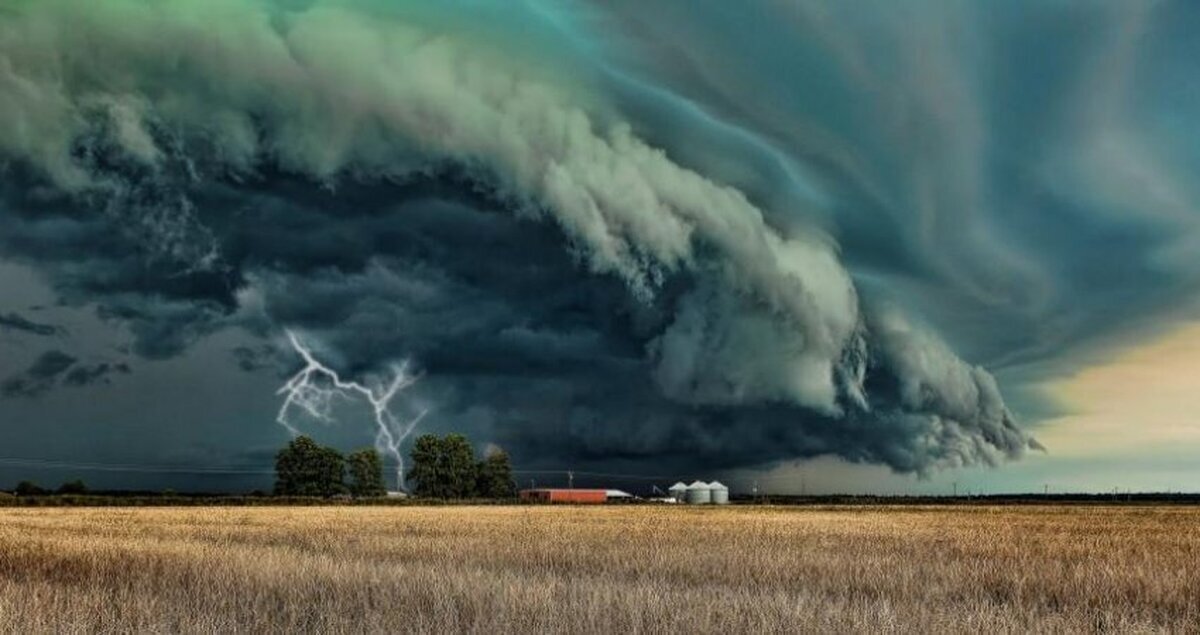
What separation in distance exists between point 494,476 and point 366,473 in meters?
19.9

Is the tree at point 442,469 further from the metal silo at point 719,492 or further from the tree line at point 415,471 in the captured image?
the metal silo at point 719,492

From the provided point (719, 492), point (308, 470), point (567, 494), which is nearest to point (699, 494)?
point (719, 492)

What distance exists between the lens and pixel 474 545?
26312mm

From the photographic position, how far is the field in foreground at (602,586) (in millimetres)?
10938

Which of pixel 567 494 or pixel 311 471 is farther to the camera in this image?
pixel 567 494

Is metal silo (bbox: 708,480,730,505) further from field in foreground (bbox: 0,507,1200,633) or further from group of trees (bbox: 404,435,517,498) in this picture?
field in foreground (bbox: 0,507,1200,633)

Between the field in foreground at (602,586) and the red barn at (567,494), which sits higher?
the field in foreground at (602,586)

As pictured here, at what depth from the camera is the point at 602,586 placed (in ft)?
47.6

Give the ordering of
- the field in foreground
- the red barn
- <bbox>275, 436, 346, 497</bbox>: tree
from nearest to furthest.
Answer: the field in foreground < <bbox>275, 436, 346, 497</bbox>: tree < the red barn

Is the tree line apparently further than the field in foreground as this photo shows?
Yes

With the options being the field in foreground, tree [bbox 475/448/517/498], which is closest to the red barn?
A: tree [bbox 475/448/517/498]

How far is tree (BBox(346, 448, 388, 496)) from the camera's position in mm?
163125

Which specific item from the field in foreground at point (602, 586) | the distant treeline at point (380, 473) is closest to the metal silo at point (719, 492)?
Result: the distant treeline at point (380, 473)

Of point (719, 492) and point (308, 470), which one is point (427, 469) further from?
point (719, 492)
